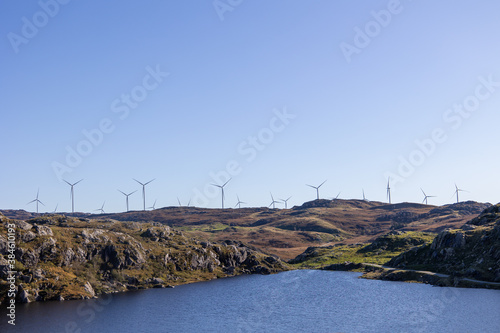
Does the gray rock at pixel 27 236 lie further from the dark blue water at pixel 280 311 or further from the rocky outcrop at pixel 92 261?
the dark blue water at pixel 280 311

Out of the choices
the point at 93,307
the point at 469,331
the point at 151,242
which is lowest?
the point at 469,331

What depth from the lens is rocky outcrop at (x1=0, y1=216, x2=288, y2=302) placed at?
449ft

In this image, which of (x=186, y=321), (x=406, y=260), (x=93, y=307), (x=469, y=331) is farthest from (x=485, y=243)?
(x=93, y=307)

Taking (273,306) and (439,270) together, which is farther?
(439,270)

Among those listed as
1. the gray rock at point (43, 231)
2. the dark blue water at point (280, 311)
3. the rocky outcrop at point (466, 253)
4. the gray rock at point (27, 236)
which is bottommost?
the dark blue water at point (280, 311)

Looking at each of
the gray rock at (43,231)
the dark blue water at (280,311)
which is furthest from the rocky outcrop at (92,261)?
the dark blue water at (280,311)

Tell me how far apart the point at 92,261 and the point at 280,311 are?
76.5 m

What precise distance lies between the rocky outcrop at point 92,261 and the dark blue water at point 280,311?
8264 millimetres

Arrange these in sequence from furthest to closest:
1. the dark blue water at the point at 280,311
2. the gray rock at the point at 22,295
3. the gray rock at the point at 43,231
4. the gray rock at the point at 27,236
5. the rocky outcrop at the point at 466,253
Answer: the gray rock at the point at 43,231 → the gray rock at the point at 27,236 → the rocky outcrop at the point at 466,253 → the gray rock at the point at 22,295 → the dark blue water at the point at 280,311

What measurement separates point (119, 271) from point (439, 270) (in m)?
116

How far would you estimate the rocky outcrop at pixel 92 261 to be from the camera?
13675cm

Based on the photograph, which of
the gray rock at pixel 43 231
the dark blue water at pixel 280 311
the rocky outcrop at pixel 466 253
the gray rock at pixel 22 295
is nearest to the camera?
the dark blue water at pixel 280 311

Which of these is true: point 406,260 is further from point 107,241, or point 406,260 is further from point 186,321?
point 107,241

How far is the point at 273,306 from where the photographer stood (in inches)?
4914
